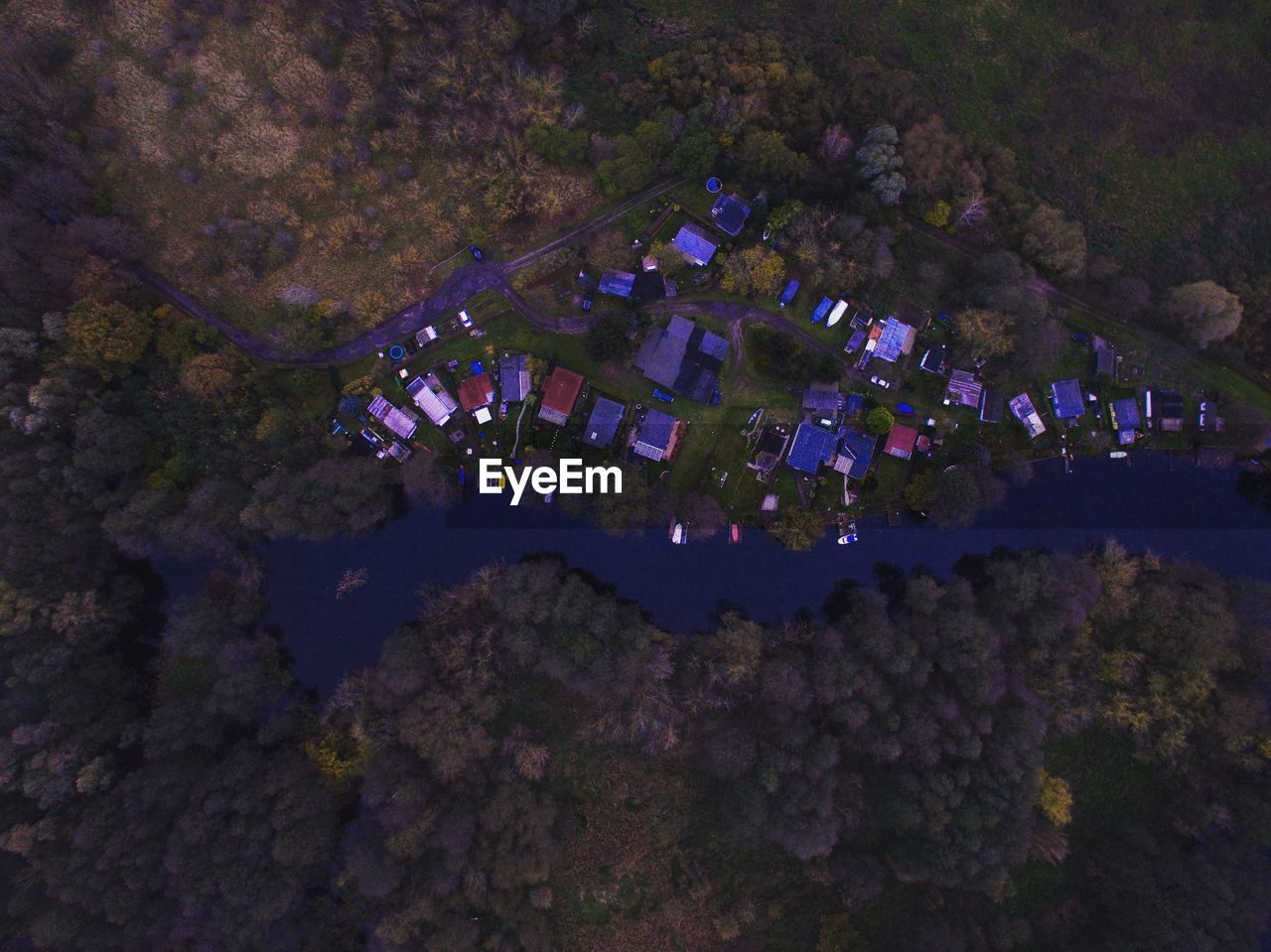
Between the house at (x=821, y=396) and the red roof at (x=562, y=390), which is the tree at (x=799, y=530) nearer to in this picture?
the house at (x=821, y=396)

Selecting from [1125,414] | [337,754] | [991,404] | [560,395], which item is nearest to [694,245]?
[560,395]

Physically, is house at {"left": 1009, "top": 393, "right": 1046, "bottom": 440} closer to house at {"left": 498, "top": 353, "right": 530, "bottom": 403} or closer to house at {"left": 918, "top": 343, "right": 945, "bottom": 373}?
house at {"left": 918, "top": 343, "right": 945, "bottom": 373}

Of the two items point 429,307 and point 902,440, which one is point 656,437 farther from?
point 429,307

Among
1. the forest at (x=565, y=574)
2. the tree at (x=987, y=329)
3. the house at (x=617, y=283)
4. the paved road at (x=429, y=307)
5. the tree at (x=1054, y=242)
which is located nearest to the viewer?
the forest at (x=565, y=574)

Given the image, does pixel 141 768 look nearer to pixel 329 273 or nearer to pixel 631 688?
pixel 631 688

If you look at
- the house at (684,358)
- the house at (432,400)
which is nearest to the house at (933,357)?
the house at (684,358)

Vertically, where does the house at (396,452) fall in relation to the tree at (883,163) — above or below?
below

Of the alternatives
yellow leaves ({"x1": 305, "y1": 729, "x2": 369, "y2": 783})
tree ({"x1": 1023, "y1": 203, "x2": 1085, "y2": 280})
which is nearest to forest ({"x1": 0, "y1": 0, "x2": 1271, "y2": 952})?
yellow leaves ({"x1": 305, "y1": 729, "x2": 369, "y2": 783})
